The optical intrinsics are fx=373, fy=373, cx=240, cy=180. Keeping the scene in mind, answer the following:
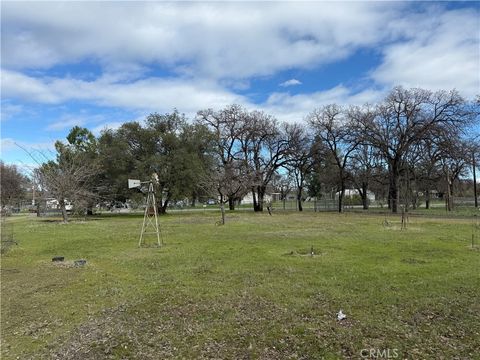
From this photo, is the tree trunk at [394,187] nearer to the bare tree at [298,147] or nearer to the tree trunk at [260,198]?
the bare tree at [298,147]

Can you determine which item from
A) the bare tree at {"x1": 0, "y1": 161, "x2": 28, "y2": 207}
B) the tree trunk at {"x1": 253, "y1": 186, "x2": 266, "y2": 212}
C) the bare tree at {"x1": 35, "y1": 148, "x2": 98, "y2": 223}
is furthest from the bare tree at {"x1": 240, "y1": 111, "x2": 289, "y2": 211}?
the bare tree at {"x1": 0, "y1": 161, "x2": 28, "y2": 207}

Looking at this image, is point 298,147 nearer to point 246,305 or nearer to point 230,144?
point 230,144

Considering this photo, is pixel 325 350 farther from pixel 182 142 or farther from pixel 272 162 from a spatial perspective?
pixel 272 162

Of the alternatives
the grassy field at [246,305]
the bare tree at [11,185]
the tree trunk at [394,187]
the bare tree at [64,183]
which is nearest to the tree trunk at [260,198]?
the tree trunk at [394,187]

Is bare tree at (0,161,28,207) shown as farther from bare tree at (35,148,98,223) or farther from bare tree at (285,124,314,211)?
bare tree at (285,124,314,211)
